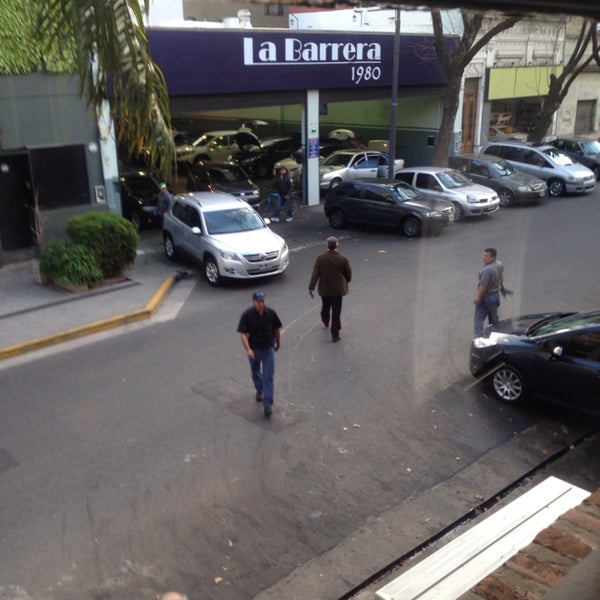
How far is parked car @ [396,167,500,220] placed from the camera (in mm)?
20531

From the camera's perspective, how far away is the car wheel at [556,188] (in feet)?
81.4

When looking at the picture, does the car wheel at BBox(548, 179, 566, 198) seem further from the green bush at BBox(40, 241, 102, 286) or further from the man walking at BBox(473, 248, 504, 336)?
the green bush at BBox(40, 241, 102, 286)

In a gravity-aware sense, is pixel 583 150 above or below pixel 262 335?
below

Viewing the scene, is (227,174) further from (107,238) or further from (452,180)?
(107,238)

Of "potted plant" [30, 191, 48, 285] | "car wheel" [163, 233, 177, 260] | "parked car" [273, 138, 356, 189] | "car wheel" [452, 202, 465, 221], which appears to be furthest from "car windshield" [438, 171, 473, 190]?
"potted plant" [30, 191, 48, 285]

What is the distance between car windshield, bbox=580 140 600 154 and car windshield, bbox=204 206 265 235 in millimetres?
18717

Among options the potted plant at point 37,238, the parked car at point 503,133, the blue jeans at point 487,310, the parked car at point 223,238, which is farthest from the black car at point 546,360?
the parked car at point 503,133

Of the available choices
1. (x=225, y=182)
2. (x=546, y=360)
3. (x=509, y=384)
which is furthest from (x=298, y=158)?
(x=546, y=360)

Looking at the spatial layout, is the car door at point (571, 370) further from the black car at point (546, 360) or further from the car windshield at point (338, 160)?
the car windshield at point (338, 160)

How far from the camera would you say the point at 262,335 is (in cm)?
855

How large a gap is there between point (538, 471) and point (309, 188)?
53.7ft

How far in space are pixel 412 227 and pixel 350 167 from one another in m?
6.74

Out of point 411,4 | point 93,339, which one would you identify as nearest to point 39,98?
Result: point 93,339

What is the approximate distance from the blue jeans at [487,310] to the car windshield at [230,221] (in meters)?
6.34
